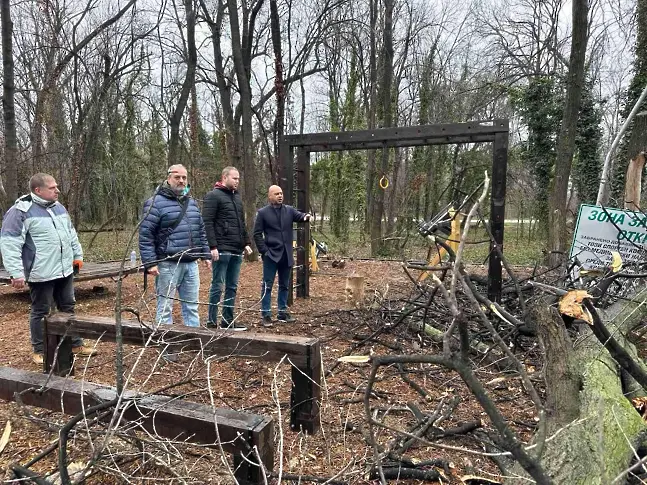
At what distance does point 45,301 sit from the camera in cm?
405

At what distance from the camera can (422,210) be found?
69.1ft

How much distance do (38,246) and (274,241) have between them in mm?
2377

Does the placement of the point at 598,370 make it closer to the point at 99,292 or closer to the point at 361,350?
the point at 361,350

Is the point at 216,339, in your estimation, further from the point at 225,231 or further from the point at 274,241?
the point at 274,241

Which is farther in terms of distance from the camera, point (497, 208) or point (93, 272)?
point (93, 272)

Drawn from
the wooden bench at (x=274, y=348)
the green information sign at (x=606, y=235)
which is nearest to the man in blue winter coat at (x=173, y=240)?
the wooden bench at (x=274, y=348)

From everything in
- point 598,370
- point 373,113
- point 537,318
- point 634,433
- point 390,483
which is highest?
point 373,113

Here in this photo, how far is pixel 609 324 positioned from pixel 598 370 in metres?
0.98

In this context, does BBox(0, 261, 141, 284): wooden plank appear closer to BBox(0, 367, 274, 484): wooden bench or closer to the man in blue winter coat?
the man in blue winter coat

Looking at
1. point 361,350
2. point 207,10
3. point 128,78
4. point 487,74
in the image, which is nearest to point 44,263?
point 361,350

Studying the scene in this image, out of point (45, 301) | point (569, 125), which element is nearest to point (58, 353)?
point (45, 301)

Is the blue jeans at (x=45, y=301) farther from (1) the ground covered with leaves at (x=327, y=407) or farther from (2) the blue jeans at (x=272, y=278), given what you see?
(2) the blue jeans at (x=272, y=278)

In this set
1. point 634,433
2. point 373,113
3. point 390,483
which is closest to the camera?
point 634,433

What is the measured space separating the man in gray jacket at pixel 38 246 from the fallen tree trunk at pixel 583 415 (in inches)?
144
